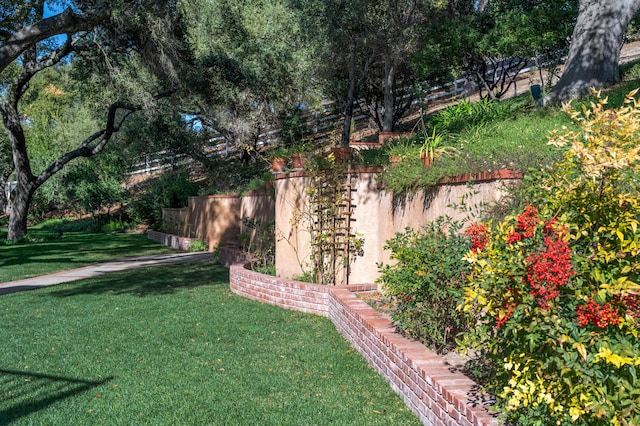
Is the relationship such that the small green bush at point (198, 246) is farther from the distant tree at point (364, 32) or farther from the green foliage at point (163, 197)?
the distant tree at point (364, 32)

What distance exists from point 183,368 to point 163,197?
19541 millimetres

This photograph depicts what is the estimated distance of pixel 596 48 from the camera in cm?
1154

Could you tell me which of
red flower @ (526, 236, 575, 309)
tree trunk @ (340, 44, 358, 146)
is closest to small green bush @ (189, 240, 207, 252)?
tree trunk @ (340, 44, 358, 146)

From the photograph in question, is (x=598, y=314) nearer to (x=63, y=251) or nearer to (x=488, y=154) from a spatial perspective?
(x=488, y=154)

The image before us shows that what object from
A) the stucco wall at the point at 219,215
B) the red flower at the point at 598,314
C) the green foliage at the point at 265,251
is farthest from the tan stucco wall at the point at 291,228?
the red flower at the point at 598,314

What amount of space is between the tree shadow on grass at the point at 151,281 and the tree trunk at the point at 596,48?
7.61 m

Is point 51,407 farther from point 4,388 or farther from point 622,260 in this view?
point 622,260

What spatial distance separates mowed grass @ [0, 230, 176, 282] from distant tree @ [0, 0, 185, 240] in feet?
6.55

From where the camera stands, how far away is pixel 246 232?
1444 centimetres

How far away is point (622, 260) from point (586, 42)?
10159 mm

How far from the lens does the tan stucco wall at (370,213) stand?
6289 millimetres

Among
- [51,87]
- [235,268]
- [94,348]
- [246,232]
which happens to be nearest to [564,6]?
[246,232]

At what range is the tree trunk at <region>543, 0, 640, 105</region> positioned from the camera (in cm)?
1135

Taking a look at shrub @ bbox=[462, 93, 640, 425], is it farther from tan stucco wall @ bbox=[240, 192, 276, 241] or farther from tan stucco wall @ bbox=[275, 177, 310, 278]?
tan stucco wall @ bbox=[240, 192, 276, 241]
